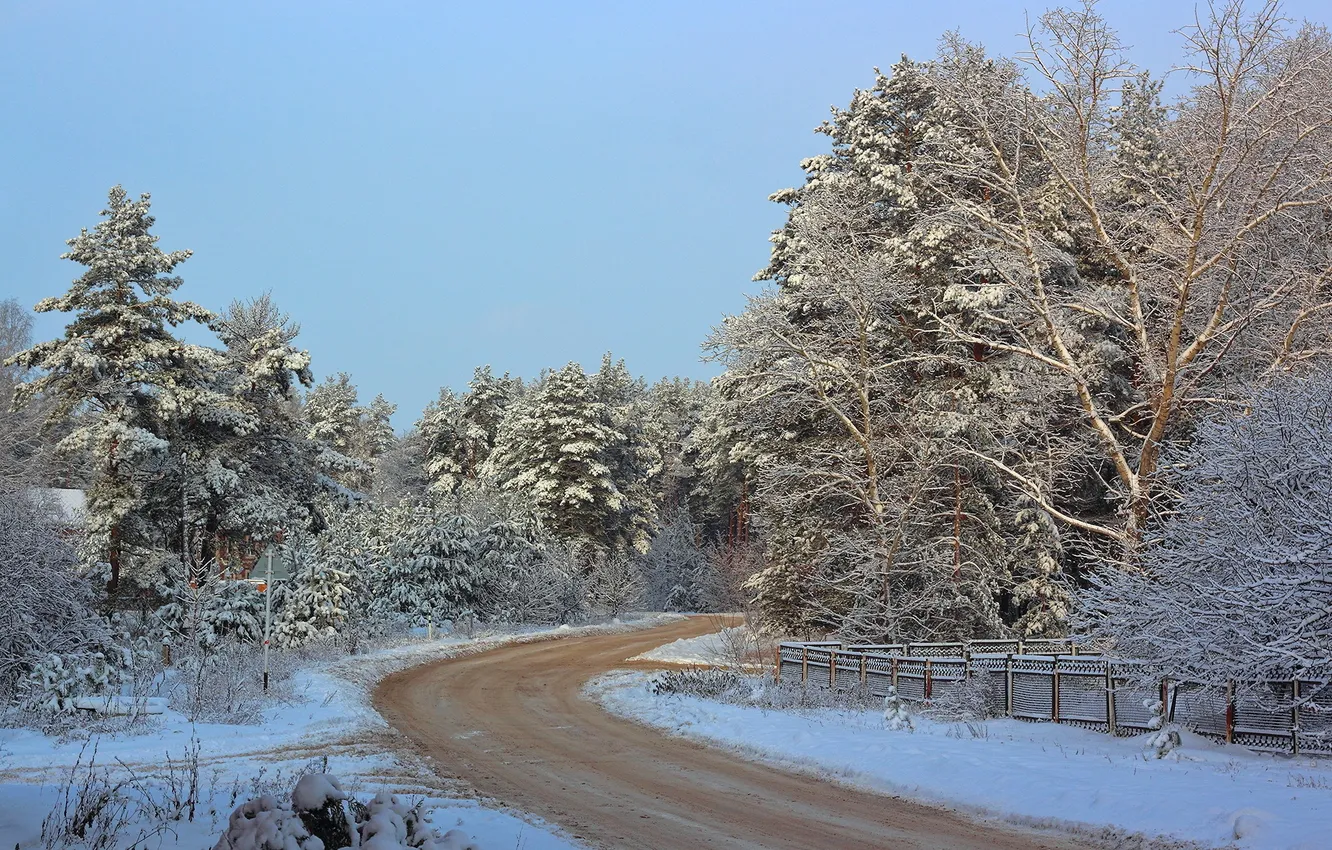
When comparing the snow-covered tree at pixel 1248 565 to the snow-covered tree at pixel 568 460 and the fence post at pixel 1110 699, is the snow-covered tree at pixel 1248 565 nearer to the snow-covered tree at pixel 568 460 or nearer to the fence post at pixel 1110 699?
the fence post at pixel 1110 699

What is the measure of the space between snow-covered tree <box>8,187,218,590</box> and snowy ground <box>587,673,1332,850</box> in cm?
1657

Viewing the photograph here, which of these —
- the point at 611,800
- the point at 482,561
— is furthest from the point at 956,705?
the point at 482,561

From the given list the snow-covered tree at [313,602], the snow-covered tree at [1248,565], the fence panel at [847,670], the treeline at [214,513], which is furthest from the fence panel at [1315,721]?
the snow-covered tree at [313,602]

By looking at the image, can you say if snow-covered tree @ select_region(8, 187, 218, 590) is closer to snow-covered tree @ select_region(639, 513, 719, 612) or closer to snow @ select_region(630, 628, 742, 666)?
snow @ select_region(630, 628, 742, 666)

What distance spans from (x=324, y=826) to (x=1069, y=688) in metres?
13.7

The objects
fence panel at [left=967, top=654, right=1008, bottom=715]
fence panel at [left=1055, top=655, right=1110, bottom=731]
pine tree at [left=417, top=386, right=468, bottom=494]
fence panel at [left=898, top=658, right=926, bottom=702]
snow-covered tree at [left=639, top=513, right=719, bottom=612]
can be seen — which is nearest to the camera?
fence panel at [left=1055, top=655, right=1110, bottom=731]

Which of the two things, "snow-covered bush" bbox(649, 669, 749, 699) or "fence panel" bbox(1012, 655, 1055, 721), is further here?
"snow-covered bush" bbox(649, 669, 749, 699)

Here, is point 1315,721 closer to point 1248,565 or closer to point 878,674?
point 1248,565

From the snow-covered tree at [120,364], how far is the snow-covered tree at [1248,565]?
22.8 metres

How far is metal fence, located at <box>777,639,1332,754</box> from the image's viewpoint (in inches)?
529

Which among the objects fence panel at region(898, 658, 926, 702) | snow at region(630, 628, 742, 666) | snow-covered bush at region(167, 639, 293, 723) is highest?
fence panel at region(898, 658, 926, 702)

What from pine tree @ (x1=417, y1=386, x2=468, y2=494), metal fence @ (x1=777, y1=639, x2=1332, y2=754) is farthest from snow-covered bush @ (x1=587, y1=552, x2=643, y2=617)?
metal fence @ (x1=777, y1=639, x2=1332, y2=754)

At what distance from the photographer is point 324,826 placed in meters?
6.53

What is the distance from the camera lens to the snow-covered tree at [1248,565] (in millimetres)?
11570
